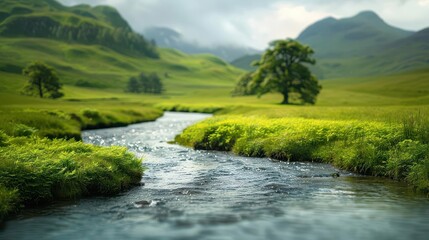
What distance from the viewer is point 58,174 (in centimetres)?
1808

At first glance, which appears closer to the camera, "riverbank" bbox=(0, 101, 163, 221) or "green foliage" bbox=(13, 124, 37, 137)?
"riverbank" bbox=(0, 101, 163, 221)

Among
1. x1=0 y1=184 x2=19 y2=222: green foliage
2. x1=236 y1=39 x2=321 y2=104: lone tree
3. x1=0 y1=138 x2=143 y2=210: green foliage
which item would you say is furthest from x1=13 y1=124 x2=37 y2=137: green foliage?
x1=236 y1=39 x2=321 y2=104: lone tree

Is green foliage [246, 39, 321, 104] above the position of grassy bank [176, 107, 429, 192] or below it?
above

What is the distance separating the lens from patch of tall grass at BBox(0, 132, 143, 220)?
55.0ft

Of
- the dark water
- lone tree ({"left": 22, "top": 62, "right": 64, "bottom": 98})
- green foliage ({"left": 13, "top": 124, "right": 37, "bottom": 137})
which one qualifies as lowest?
the dark water

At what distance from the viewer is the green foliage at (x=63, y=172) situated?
17.1 meters

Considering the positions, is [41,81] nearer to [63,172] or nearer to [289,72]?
[289,72]

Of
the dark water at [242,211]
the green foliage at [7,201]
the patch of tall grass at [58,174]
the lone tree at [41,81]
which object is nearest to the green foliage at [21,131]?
the patch of tall grass at [58,174]

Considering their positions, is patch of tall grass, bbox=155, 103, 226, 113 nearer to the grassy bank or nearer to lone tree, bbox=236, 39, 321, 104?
lone tree, bbox=236, 39, 321, 104

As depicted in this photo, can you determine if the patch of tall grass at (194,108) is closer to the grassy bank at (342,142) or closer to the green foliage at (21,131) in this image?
the grassy bank at (342,142)

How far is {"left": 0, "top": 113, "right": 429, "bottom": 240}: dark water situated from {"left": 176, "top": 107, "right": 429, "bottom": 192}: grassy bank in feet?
4.71

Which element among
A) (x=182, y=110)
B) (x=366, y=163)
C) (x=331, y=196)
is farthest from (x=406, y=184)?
(x=182, y=110)

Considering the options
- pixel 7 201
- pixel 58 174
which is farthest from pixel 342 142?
pixel 7 201

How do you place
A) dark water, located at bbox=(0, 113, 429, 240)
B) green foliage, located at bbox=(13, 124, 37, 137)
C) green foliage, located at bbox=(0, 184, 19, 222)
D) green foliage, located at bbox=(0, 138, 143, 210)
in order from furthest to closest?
green foliage, located at bbox=(13, 124, 37, 137)
green foliage, located at bbox=(0, 138, 143, 210)
green foliage, located at bbox=(0, 184, 19, 222)
dark water, located at bbox=(0, 113, 429, 240)
